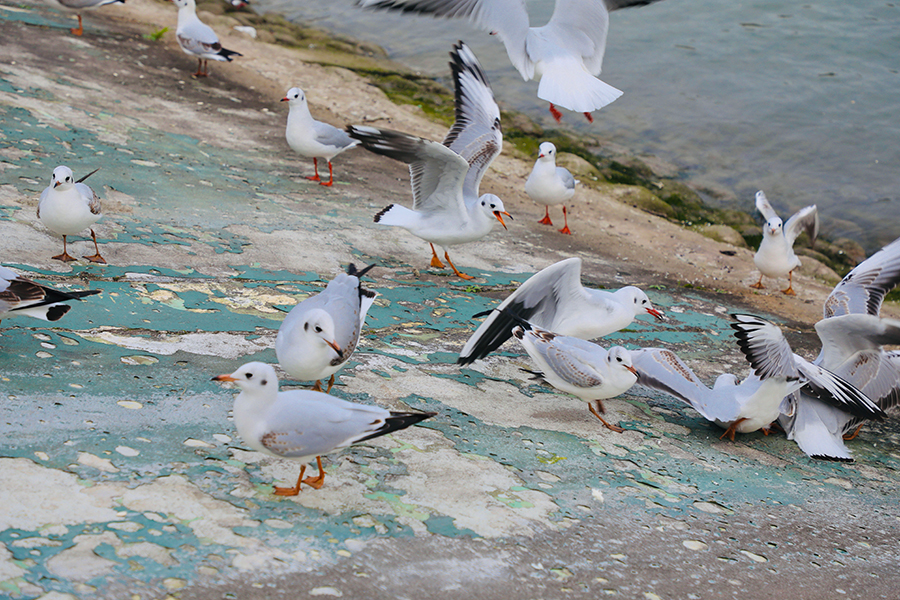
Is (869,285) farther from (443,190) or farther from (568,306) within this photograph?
(443,190)

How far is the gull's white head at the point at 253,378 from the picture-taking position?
7.62 feet

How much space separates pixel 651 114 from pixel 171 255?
319 inches

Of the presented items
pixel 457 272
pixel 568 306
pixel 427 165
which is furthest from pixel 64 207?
pixel 568 306

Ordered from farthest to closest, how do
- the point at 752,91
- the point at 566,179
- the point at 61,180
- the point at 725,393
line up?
the point at 752,91, the point at 566,179, the point at 61,180, the point at 725,393

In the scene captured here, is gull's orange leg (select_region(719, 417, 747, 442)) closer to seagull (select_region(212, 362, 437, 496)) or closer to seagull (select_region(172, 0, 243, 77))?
seagull (select_region(212, 362, 437, 496))

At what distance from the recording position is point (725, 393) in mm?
3436

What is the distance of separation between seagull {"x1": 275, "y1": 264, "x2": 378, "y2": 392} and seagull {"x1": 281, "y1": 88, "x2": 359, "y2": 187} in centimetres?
328

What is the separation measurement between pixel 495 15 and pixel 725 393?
300cm

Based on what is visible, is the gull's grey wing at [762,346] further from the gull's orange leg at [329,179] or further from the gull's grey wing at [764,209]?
the gull's orange leg at [329,179]

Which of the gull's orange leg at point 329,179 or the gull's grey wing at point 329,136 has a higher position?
the gull's grey wing at point 329,136

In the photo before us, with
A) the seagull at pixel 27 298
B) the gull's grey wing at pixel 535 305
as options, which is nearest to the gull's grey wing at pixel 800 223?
the gull's grey wing at pixel 535 305

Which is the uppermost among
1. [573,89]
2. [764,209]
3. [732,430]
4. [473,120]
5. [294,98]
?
[573,89]

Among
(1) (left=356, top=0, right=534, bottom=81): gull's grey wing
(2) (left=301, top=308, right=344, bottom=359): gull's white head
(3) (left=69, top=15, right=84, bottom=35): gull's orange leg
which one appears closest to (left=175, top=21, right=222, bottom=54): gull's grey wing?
(3) (left=69, top=15, right=84, bottom=35): gull's orange leg

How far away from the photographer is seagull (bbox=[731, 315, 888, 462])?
3252 millimetres
